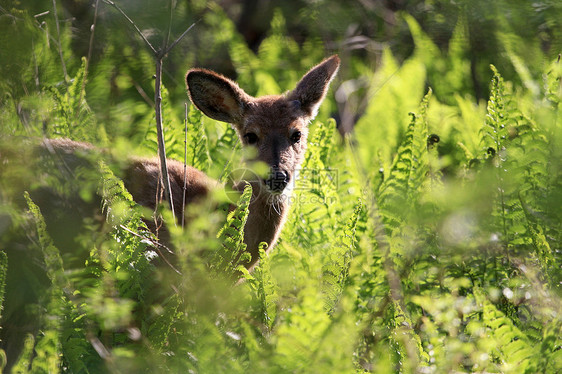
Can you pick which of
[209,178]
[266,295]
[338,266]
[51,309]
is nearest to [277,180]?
[209,178]

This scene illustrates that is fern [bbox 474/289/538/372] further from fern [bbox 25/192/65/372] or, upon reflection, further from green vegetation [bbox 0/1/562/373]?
fern [bbox 25/192/65/372]

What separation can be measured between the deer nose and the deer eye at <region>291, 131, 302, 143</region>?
398 millimetres

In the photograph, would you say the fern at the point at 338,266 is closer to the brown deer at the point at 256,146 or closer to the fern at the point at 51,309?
the brown deer at the point at 256,146

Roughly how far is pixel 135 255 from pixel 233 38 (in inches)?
175

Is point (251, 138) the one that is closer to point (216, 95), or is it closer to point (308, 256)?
point (216, 95)

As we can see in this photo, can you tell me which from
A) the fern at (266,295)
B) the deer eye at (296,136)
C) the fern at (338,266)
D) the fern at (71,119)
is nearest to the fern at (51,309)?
the fern at (266,295)

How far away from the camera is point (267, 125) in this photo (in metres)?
4.16

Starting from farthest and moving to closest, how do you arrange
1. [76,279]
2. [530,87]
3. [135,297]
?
[530,87], [135,297], [76,279]

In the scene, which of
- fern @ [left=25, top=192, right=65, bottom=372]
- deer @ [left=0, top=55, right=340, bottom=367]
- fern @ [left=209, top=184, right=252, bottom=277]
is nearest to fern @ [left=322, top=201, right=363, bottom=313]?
fern @ [left=209, top=184, right=252, bottom=277]

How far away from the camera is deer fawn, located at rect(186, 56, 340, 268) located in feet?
13.1

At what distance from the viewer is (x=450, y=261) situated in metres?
3.35

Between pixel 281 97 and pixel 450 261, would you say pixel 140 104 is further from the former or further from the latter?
pixel 450 261

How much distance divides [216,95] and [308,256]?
4.06 feet

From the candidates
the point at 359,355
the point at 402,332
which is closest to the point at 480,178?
the point at 402,332
